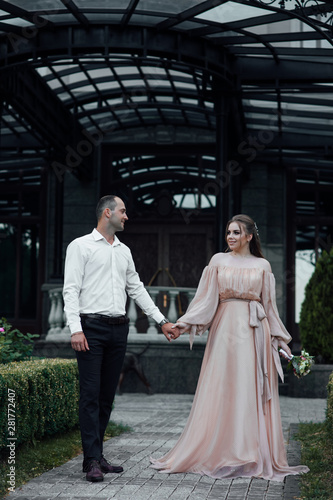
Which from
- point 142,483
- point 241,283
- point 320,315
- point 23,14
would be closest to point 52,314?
point 320,315

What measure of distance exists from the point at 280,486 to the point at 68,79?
9848mm

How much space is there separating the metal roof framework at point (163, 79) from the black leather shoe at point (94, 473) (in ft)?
17.9

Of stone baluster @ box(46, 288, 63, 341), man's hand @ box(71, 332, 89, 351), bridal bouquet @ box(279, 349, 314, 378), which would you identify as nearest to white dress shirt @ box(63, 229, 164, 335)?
man's hand @ box(71, 332, 89, 351)

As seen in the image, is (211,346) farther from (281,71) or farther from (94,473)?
(281,71)

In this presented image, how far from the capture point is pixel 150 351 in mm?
11805

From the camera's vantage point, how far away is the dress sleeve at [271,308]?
577 centimetres

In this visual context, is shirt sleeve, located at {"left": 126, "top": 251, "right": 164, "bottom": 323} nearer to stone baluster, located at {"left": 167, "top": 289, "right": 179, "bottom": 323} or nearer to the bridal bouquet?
the bridal bouquet

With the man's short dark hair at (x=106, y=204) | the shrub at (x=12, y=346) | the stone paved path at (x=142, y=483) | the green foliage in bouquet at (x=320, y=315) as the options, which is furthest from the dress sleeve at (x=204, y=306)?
the green foliage in bouquet at (x=320, y=315)

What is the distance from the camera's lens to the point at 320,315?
1116 centimetres

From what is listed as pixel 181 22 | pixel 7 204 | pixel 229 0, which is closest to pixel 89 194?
pixel 7 204

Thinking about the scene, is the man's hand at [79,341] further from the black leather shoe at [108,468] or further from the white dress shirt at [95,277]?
the black leather shoe at [108,468]

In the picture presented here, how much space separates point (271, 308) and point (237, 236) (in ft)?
2.12

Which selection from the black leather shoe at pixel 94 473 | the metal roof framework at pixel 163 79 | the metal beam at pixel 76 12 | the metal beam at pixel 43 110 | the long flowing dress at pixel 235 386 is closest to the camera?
the black leather shoe at pixel 94 473

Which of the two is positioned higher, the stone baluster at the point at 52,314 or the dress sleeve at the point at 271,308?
the dress sleeve at the point at 271,308
